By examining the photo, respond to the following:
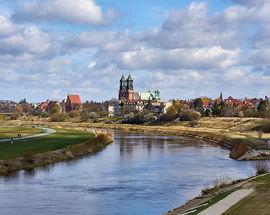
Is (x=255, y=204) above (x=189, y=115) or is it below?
below

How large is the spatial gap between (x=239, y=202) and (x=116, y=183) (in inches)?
625

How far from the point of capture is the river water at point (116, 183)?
104 feet

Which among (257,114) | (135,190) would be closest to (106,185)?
(135,190)

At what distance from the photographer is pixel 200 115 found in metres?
146

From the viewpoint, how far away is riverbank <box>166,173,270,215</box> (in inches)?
971

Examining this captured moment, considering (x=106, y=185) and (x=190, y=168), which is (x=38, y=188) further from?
(x=190, y=168)

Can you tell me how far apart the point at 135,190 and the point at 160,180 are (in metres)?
5.16

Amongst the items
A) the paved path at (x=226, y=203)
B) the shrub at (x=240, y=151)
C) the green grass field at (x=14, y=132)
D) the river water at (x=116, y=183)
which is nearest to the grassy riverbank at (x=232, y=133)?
the shrub at (x=240, y=151)

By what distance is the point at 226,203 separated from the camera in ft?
88.4

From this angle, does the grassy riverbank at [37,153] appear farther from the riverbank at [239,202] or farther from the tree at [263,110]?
the tree at [263,110]

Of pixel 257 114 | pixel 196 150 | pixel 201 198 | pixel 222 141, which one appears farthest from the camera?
pixel 257 114

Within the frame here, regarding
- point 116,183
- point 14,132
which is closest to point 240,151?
point 116,183

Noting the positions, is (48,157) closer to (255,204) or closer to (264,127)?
(255,204)

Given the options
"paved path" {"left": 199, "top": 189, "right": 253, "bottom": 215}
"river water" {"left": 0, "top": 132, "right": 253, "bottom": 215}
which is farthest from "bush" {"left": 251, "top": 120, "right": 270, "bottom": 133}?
"paved path" {"left": 199, "top": 189, "right": 253, "bottom": 215}
